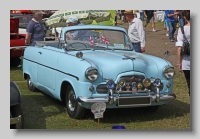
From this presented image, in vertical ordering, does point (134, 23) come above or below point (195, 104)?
above

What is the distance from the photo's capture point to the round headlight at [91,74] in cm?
520

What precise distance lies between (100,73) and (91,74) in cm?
14

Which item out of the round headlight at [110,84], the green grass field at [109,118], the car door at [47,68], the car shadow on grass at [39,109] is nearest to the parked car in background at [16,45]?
the car shadow on grass at [39,109]

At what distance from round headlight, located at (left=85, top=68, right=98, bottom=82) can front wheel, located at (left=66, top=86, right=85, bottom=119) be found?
438mm

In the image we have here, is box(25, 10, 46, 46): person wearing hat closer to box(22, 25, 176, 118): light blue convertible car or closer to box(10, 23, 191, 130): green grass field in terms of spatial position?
box(22, 25, 176, 118): light blue convertible car

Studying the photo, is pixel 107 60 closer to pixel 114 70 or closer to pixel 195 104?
pixel 114 70

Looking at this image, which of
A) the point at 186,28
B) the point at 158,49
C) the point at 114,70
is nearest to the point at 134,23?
the point at 186,28

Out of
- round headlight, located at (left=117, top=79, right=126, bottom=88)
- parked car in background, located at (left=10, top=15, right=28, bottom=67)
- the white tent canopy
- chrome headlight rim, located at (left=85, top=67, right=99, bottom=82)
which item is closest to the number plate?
round headlight, located at (left=117, top=79, right=126, bottom=88)

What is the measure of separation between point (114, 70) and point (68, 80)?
687 millimetres

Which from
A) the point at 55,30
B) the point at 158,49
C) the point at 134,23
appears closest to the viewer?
the point at 134,23

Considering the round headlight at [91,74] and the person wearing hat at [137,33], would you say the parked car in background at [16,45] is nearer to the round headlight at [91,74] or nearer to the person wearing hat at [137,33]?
the person wearing hat at [137,33]

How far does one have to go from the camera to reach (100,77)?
5293 mm

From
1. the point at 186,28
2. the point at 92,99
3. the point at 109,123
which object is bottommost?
the point at 109,123

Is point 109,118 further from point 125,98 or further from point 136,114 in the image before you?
point 125,98
